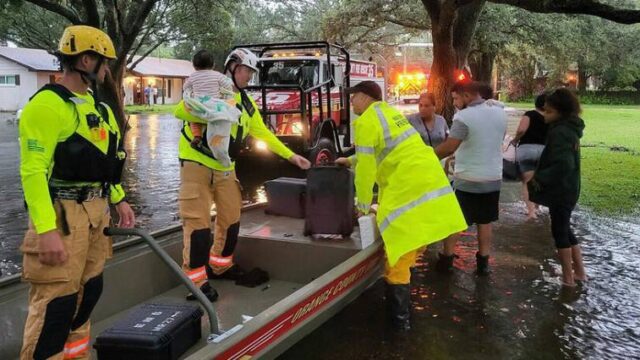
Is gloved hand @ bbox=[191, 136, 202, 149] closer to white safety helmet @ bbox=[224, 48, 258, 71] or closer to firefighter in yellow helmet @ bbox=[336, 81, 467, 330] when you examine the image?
white safety helmet @ bbox=[224, 48, 258, 71]

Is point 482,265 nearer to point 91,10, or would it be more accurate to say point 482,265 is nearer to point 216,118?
point 216,118

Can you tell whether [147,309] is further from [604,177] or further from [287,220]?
[604,177]

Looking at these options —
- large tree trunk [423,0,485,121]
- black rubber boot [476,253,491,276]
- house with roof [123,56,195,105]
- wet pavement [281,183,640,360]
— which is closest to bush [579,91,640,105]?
house with roof [123,56,195,105]

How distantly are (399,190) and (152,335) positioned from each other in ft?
6.48

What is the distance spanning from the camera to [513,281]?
17.5ft

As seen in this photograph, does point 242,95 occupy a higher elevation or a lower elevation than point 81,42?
lower

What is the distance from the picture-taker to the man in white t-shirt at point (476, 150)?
503 cm

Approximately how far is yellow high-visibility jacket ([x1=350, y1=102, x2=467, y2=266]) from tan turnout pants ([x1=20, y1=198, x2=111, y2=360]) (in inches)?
76.6

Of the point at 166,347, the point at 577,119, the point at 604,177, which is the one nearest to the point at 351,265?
the point at 166,347

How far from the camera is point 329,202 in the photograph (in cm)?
500

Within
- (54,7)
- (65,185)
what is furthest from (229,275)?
(54,7)

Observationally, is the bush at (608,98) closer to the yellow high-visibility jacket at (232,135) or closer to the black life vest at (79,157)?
the yellow high-visibility jacket at (232,135)

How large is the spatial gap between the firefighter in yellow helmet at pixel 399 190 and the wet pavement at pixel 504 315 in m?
0.32

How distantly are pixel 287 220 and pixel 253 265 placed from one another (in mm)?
965
